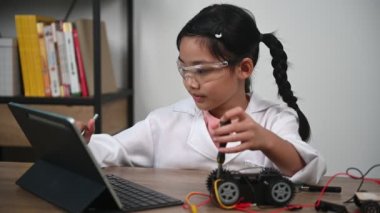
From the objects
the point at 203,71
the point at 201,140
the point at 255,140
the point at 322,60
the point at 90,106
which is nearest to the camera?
the point at 255,140

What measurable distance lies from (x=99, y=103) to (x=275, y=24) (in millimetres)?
878

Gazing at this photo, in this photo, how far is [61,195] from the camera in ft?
2.50

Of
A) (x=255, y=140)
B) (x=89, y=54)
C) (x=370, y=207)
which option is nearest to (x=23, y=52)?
(x=89, y=54)

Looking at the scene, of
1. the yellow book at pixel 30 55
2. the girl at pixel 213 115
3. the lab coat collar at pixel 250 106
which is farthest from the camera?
the yellow book at pixel 30 55

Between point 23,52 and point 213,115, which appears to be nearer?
point 213,115

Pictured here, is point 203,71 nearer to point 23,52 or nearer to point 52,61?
point 52,61

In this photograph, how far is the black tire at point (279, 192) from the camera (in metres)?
0.75

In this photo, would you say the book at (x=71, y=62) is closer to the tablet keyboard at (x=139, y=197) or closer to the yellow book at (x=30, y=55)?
the yellow book at (x=30, y=55)

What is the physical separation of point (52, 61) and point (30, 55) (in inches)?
3.9

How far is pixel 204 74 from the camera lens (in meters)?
1.11

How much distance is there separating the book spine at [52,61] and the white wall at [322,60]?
43 cm

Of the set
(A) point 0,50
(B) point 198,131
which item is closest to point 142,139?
(B) point 198,131

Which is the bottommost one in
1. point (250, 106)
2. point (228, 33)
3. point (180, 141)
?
point (180, 141)

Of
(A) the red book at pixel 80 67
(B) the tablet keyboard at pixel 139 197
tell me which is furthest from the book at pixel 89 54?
(B) the tablet keyboard at pixel 139 197
